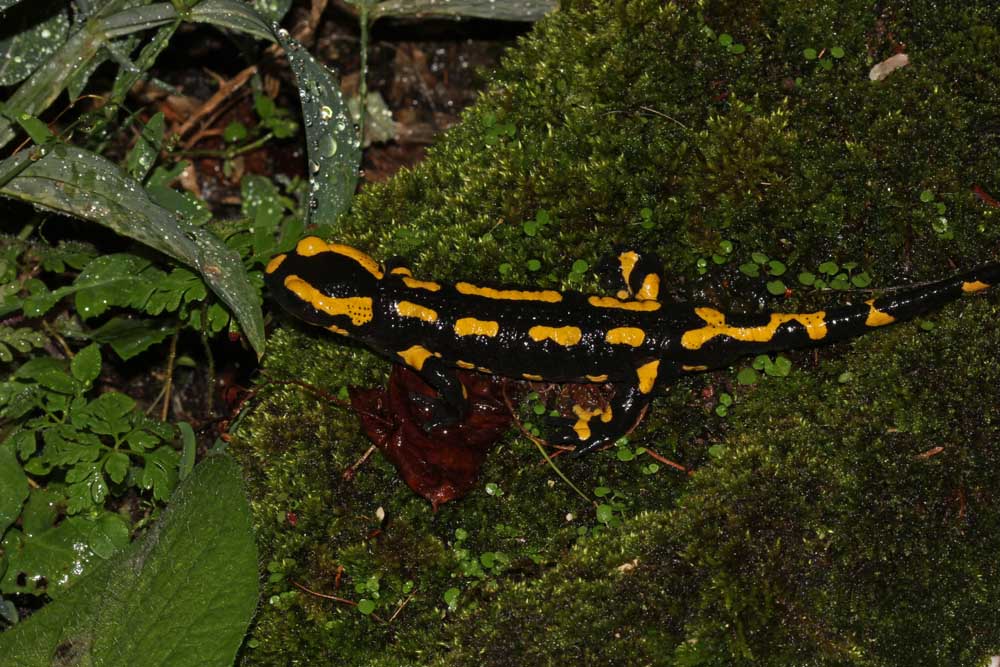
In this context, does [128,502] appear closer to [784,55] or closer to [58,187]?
[58,187]

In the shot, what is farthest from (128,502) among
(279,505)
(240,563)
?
(240,563)

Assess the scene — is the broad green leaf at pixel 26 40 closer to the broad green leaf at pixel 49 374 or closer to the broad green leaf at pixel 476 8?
the broad green leaf at pixel 49 374

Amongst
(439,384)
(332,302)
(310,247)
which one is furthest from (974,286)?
(310,247)

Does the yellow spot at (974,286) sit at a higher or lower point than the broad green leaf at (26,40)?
lower

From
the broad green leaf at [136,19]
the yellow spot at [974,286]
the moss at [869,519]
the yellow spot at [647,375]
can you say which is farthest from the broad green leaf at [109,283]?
the yellow spot at [974,286]

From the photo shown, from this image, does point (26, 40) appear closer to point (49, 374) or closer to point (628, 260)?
point (49, 374)

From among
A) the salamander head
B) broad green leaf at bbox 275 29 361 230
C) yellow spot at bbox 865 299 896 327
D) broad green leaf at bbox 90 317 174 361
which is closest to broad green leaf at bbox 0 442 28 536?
broad green leaf at bbox 90 317 174 361
